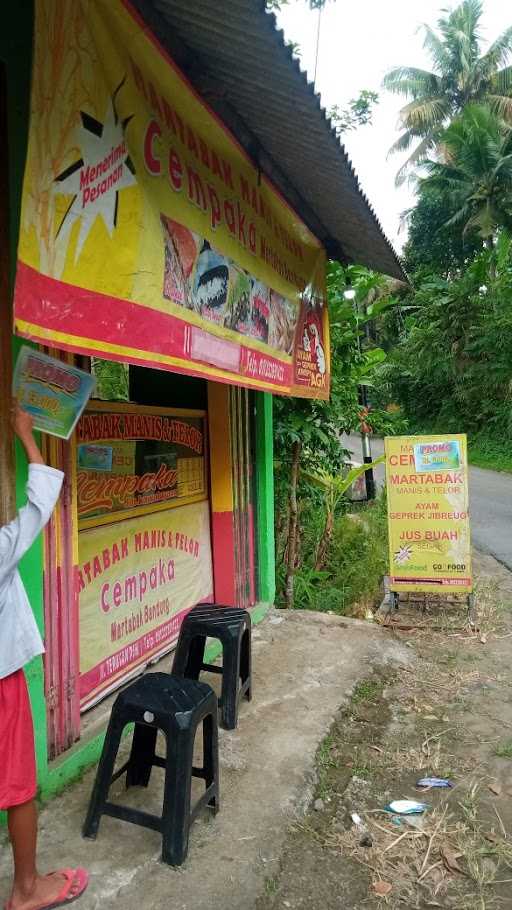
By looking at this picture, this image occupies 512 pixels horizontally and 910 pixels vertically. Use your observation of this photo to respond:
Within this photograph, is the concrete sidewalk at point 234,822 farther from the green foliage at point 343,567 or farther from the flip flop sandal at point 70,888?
the green foliage at point 343,567

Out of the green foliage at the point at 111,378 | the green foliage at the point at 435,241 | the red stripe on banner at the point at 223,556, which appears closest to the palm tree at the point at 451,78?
the green foliage at the point at 435,241

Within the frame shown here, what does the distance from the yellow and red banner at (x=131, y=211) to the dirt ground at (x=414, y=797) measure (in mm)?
2065

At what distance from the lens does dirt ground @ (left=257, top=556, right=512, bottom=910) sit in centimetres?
230

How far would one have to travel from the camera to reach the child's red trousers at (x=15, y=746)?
1.81 m

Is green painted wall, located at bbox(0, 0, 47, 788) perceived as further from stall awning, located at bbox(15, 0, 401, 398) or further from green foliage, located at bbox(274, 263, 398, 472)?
green foliage, located at bbox(274, 263, 398, 472)

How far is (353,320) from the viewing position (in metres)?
6.72

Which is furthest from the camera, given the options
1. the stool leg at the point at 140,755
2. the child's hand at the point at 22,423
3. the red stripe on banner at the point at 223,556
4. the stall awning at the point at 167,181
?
the red stripe on banner at the point at 223,556

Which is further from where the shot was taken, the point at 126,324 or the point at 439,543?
the point at 439,543

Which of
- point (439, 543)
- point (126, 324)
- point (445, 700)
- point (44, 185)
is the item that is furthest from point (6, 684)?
point (439, 543)

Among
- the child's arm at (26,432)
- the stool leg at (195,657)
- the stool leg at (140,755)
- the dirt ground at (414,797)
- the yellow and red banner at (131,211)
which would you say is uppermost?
the yellow and red banner at (131,211)

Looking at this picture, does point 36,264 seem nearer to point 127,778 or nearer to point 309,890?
point 127,778

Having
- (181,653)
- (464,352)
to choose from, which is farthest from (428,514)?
(464,352)

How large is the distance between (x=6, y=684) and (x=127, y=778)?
44.2 inches

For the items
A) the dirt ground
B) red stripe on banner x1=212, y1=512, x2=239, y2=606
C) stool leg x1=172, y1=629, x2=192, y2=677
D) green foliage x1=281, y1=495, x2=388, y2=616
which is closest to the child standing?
the dirt ground
